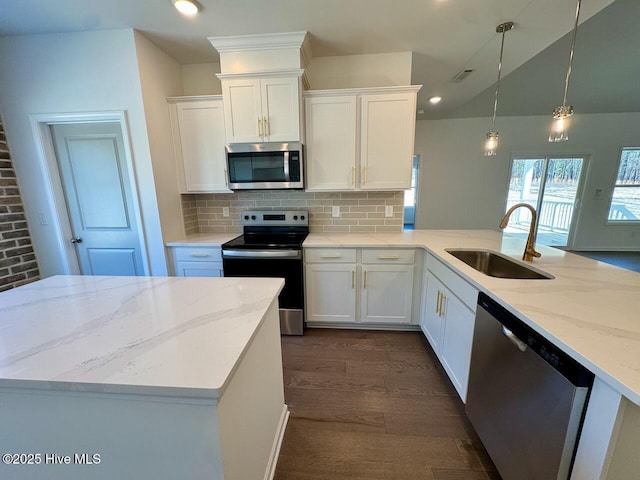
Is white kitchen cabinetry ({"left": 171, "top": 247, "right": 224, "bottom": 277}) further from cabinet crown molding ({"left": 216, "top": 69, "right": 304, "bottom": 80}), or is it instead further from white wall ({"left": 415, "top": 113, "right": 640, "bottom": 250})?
white wall ({"left": 415, "top": 113, "right": 640, "bottom": 250})

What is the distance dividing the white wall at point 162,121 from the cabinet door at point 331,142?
138 cm

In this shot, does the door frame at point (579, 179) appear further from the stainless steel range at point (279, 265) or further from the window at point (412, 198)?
the stainless steel range at point (279, 265)

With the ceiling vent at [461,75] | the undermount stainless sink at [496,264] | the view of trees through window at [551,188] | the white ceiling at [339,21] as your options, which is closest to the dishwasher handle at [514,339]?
the undermount stainless sink at [496,264]

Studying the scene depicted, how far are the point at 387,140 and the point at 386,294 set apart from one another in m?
1.48

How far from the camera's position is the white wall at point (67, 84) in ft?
7.00

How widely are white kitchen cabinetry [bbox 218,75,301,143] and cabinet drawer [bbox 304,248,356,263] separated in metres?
1.06

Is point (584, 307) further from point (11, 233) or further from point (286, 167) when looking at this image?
point (11, 233)

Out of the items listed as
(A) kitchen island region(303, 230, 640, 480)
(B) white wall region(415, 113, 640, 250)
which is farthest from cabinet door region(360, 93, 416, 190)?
(B) white wall region(415, 113, 640, 250)

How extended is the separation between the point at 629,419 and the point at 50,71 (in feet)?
13.1

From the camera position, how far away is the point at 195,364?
0.73 m

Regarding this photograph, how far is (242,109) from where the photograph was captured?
7.75 ft

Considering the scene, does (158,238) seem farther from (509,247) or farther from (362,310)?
(509,247)

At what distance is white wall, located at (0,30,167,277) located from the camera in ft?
7.00

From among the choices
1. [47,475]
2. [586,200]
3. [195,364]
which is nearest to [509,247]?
[195,364]
